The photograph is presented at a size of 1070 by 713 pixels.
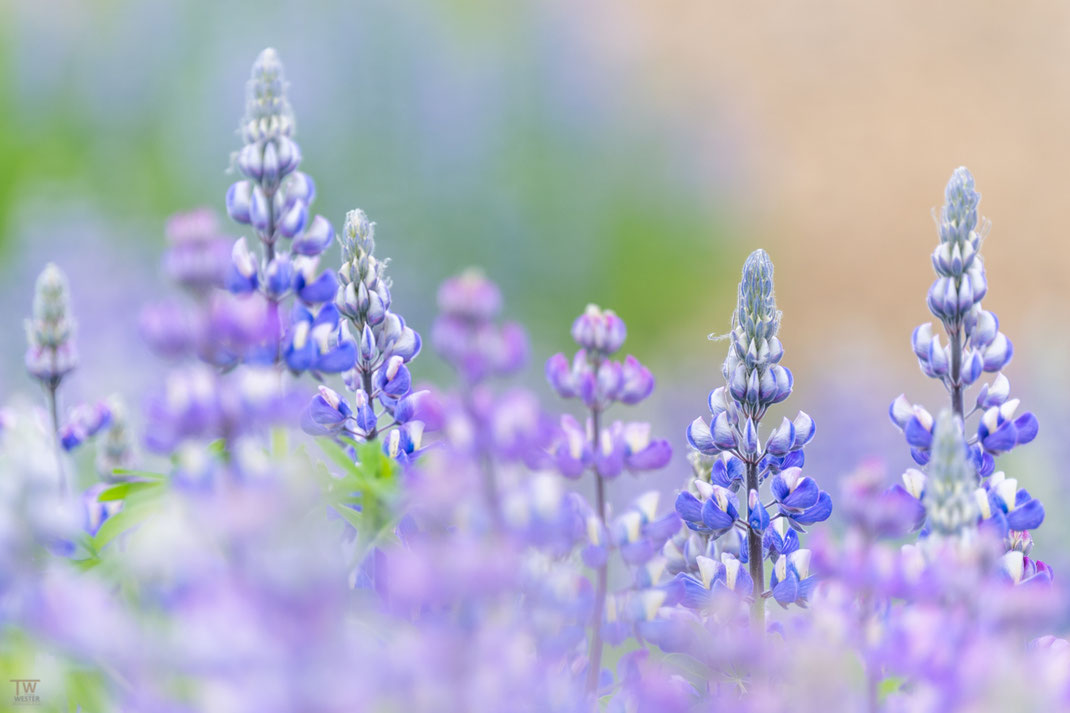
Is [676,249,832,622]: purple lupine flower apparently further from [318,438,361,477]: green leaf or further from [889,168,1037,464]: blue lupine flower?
[318,438,361,477]: green leaf

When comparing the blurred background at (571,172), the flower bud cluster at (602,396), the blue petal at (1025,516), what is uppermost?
the blurred background at (571,172)

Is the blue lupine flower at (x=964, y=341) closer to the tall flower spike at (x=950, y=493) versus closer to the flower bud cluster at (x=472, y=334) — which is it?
the tall flower spike at (x=950, y=493)

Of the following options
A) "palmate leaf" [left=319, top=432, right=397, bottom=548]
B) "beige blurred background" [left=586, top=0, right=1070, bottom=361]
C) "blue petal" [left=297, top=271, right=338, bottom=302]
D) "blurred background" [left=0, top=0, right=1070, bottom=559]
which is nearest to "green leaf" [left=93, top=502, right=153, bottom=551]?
"palmate leaf" [left=319, top=432, right=397, bottom=548]

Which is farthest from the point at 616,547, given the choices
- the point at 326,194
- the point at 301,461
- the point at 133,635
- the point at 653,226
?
the point at 653,226

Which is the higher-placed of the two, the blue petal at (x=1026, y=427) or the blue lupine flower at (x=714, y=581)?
the blue petal at (x=1026, y=427)

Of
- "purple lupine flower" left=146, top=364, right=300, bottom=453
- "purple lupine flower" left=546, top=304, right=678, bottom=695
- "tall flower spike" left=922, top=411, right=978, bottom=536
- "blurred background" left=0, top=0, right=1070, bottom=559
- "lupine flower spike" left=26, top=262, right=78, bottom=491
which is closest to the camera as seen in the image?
"purple lupine flower" left=146, top=364, right=300, bottom=453

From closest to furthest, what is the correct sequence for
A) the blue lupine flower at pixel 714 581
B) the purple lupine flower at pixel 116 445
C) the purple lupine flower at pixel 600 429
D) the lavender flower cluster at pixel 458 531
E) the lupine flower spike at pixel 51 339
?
the lavender flower cluster at pixel 458 531, the purple lupine flower at pixel 600 429, the blue lupine flower at pixel 714 581, the lupine flower spike at pixel 51 339, the purple lupine flower at pixel 116 445

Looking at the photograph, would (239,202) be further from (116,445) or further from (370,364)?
(116,445)

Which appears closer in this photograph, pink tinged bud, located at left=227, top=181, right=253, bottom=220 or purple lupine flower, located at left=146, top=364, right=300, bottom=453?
purple lupine flower, located at left=146, top=364, right=300, bottom=453

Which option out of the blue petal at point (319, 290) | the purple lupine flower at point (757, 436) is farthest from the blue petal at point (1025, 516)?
the blue petal at point (319, 290)

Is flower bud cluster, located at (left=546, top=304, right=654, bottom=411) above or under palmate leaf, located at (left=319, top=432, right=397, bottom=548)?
above
